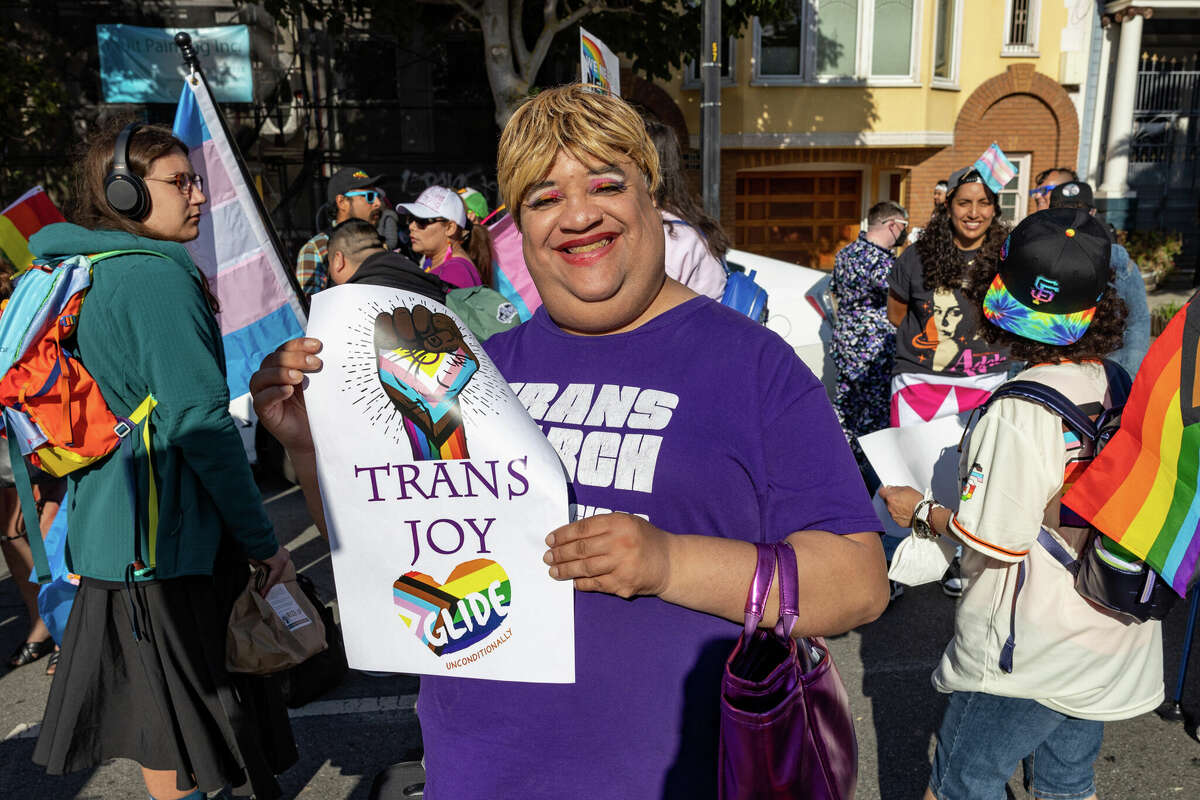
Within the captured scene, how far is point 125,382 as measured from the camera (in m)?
2.10

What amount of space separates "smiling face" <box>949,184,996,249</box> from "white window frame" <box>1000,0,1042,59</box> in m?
13.4

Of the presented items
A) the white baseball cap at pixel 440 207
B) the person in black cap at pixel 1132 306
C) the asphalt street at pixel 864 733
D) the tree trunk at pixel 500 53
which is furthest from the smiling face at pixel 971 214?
the tree trunk at pixel 500 53

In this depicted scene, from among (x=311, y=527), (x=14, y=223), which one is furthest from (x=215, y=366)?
(x=311, y=527)

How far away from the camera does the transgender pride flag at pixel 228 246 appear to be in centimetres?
340

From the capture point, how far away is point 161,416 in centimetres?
206

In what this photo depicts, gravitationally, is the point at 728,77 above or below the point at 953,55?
below

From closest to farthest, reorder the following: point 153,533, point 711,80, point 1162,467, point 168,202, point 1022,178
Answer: point 1162,467, point 153,533, point 168,202, point 711,80, point 1022,178

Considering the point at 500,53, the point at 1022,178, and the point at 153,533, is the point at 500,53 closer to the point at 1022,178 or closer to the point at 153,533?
the point at 153,533

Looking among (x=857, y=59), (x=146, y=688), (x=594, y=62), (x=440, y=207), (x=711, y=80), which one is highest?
(x=857, y=59)

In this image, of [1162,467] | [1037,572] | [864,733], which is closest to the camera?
[1162,467]

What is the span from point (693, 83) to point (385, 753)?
41.3ft

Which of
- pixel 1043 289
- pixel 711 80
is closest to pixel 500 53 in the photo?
pixel 711 80

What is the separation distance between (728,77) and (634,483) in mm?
13714

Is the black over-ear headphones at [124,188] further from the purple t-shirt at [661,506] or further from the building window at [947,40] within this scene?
the building window at [947,40]
